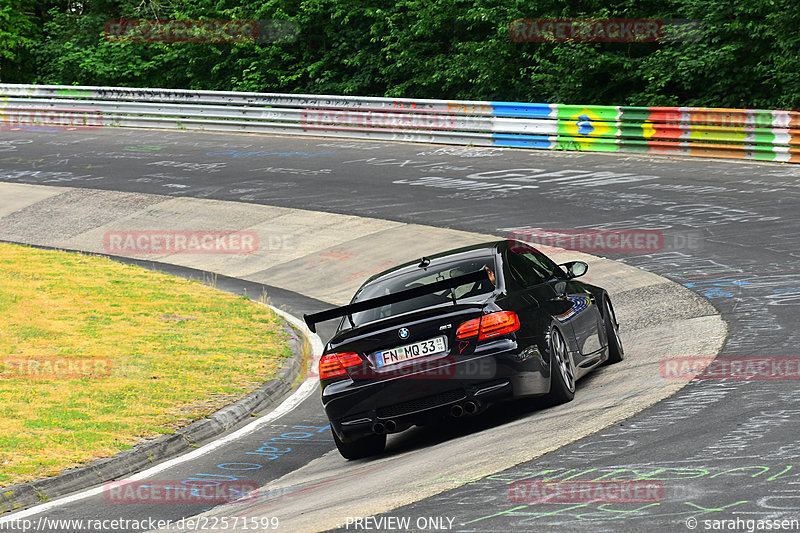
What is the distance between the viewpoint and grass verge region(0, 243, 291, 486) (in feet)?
30.9

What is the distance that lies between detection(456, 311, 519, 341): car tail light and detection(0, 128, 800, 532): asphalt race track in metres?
0.77

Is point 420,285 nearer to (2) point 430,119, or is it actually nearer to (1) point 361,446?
(1) point 361,446

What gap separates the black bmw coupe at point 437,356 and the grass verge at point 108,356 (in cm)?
208

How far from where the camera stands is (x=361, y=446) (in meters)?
8.66

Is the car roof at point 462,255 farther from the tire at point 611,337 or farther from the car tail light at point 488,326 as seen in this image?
the tire at point 611,337

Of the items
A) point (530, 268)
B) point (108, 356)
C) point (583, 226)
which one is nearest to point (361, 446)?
point (530, 268)

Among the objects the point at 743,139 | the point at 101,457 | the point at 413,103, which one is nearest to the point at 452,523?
the point at 101,457

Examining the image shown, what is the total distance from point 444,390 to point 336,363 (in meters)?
0.89

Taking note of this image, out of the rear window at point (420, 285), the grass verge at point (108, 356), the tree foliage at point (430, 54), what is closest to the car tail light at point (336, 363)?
the rear window at point (420, 285)

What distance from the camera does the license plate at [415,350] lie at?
27.0 ft

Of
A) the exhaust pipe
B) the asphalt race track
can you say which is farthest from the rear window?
the asphalt race track

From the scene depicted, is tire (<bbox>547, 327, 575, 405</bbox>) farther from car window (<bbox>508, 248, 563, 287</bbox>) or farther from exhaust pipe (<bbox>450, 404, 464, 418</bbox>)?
exhaust pipe (<bbox>450, 404, 464, 418</bbox>)

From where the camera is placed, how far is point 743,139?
71.5 feet

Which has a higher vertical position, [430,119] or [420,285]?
[430,119]
